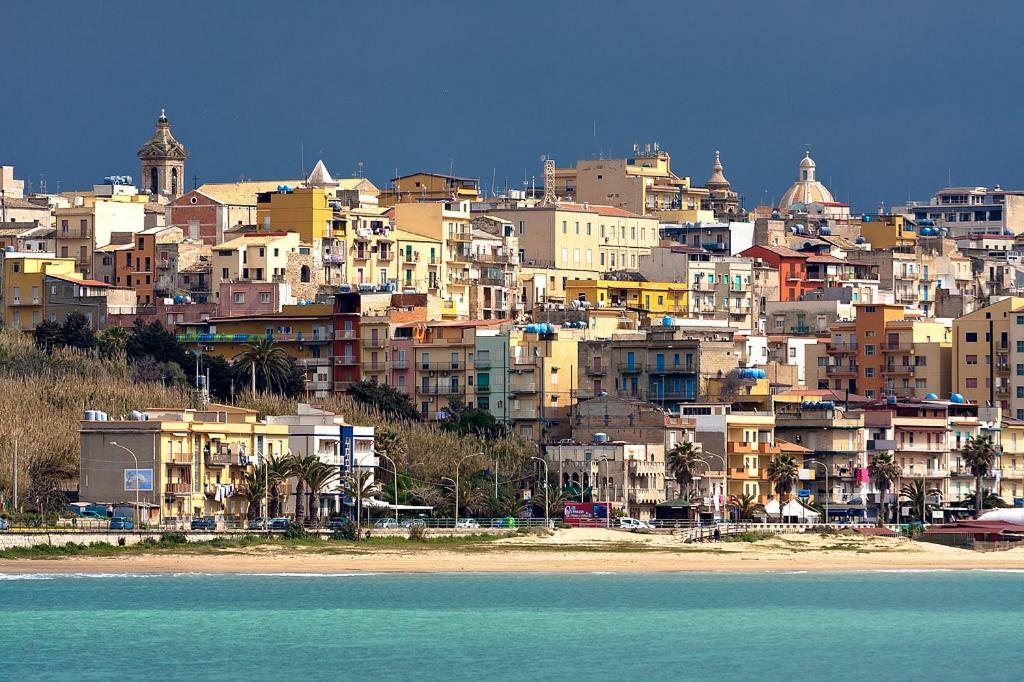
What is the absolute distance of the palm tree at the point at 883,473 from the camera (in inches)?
5733

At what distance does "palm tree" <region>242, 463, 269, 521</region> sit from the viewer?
123562 mm

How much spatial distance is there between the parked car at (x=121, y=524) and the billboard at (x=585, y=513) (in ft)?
69.7

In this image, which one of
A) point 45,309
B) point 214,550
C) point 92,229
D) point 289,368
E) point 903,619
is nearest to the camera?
point 903,619

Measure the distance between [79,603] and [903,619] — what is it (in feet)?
104

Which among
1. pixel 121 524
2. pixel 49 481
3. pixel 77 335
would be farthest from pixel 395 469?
pixel 77 335

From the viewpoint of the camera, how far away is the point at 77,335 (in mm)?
155250

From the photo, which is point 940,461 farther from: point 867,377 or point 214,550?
point 214,550

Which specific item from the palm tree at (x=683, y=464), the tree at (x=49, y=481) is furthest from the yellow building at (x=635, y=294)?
the tree at (x=49, y=481)

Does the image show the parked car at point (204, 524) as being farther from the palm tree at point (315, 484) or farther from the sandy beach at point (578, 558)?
the palm tree at point (315, 484)

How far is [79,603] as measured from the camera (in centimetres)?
10756

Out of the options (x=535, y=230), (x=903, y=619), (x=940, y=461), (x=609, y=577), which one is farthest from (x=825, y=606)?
(x=535, y=230)

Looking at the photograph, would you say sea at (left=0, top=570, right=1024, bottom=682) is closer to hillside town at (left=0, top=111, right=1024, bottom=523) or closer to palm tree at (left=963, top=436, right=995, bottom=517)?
hillside town at (left=0, top=111, right=1024, bottom=523)

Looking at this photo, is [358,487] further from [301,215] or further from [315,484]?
[301,215]

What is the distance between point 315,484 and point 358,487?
2099mm
